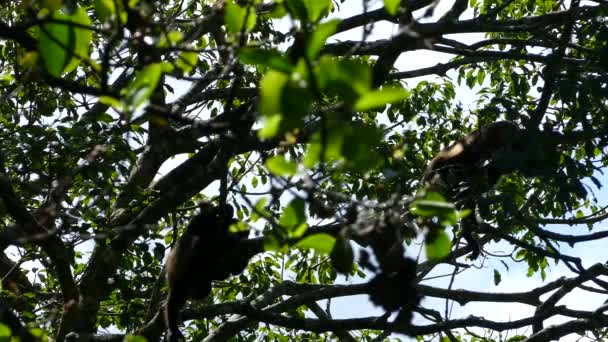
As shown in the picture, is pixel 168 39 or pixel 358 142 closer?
pixel 358 142

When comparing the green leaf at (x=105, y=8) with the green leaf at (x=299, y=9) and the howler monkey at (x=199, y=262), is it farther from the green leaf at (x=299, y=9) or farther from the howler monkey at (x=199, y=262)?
the howler monkey at (x=199, y=262)

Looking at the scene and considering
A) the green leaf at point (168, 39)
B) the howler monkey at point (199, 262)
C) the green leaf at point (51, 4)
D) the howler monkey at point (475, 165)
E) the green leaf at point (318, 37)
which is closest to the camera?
the green leaf at point (318, 37)

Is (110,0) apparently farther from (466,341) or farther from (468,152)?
(466,341)

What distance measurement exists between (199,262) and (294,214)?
4.85 meters

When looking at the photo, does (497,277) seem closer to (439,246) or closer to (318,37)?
(439,246)

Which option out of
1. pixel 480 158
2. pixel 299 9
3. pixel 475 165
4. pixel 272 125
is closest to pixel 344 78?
pixel 272 125

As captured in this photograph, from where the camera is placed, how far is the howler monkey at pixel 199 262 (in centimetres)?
641

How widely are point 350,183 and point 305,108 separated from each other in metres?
5.90

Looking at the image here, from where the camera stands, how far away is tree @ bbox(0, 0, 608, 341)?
2.00 meters

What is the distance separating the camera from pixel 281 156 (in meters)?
1.93

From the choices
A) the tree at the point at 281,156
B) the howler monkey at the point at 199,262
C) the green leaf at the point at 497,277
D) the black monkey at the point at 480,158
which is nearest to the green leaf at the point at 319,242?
the tree at the point at 281,156

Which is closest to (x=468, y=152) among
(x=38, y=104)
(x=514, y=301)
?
(x=514, y=301)

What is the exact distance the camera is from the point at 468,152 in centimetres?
774

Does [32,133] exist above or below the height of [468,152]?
below
